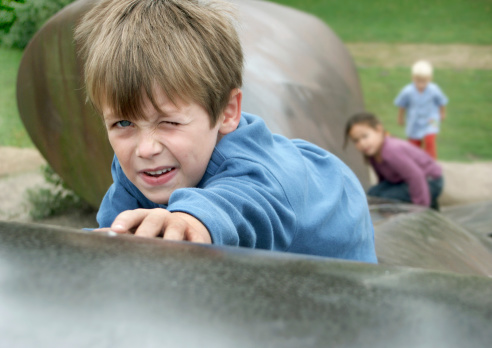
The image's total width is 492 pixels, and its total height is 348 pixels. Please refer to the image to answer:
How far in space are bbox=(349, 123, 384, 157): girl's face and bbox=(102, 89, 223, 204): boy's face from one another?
2524 millimetres

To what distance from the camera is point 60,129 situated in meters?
2.80

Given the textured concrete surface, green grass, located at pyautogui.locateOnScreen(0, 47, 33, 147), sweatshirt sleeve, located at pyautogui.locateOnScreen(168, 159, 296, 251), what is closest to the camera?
the textured concrete surface

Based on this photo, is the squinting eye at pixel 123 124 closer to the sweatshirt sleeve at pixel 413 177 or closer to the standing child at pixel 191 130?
the standing child at pixel 191 130

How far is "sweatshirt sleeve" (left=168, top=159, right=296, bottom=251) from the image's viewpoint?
0.92 metres

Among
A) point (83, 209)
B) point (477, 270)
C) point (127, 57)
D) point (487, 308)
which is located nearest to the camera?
point (487, 308)

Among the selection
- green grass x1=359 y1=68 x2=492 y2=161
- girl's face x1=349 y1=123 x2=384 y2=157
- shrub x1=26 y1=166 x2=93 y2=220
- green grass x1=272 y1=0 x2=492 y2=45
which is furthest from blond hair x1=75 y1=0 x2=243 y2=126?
green grass x1=272 y1=0 x2=492 y2=45

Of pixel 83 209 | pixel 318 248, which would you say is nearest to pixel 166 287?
pixel 318 248

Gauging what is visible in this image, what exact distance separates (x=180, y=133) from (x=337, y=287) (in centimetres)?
67

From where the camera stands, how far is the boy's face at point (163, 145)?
1.10 metres

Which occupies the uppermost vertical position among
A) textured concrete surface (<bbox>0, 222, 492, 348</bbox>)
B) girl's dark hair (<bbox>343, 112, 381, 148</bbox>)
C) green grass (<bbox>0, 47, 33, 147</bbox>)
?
textured concrete surface (<bbox>0, 222, 492, 348</bbox>)

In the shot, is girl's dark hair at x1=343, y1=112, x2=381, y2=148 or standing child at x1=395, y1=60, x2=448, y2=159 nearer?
girl's dark hair at x1=343, y1=112, x2=381, y2=148

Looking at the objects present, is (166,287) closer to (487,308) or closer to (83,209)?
(487,308)

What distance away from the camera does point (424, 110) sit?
6.52 meters

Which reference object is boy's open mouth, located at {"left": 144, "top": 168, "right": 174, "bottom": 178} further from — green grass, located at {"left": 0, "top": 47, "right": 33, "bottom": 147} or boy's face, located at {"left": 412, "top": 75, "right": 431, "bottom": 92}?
boy's face, located at {"left": 412, "top": 75, "right": 431, "bottom": 92}
